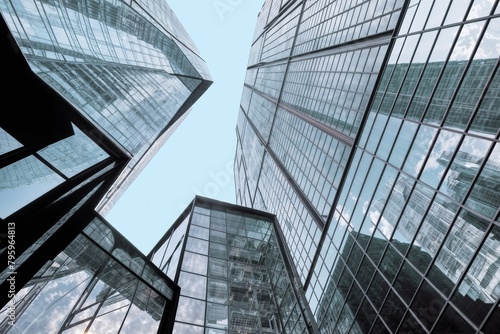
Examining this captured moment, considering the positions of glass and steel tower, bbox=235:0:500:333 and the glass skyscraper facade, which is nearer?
glass and steel tower, bbox=235:0:500:333

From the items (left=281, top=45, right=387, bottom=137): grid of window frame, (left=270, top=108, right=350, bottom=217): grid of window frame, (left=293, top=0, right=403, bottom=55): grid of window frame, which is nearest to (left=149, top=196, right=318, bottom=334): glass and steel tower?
(left=270, top=108, right=350, bottom=217): grid of window frame

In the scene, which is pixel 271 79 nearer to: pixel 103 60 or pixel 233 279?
pixel 103 60

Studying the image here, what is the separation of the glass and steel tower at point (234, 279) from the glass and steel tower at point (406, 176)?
4097mm

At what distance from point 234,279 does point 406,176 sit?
41.5 ft

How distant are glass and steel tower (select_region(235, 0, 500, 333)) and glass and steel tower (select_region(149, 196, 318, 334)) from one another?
161 inches

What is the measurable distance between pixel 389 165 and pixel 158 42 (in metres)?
49.8

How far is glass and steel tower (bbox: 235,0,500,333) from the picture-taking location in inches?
429

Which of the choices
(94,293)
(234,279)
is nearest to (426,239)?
(234,279)

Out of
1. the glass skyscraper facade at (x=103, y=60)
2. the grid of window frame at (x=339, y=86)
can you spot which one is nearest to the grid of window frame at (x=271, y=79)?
the grid of window frame at (x=339, y=86)

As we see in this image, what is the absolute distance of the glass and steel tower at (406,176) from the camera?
10906 millimetres

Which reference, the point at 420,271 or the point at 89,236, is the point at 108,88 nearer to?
the point at 89,236

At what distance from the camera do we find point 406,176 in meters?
15.2

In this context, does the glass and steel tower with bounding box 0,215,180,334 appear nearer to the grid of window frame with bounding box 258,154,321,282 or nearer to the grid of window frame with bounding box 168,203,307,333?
the grid of window frame with bounding box 168,203,307,333

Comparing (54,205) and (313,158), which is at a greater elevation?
(54,205)
